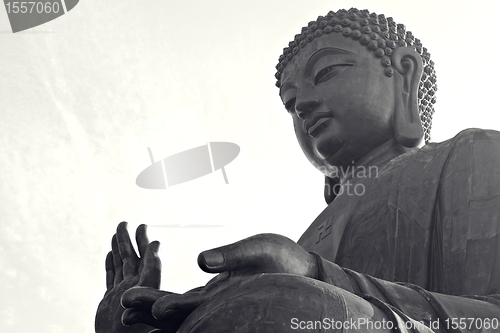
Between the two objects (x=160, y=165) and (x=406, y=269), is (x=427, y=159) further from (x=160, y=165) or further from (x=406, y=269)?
(x=160, y=165)

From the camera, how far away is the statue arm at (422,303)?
4348 millimetres

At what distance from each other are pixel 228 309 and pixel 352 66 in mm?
4011

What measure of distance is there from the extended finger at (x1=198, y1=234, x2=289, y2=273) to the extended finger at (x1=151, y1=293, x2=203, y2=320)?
150mm

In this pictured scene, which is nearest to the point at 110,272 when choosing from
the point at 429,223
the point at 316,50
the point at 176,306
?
the point at 176,306

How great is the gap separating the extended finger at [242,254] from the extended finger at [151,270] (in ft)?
2.66

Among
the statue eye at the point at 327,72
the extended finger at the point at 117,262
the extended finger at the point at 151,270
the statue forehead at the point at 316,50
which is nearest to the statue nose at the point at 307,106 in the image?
the statue eye at the point at 327,72

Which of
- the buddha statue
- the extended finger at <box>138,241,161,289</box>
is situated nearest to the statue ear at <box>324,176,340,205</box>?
the buddha statue

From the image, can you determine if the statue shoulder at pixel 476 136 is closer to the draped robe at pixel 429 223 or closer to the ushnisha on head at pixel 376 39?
the draped robe at pixel 429 223

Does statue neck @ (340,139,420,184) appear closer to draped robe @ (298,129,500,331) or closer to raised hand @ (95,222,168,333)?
draped robe @ (298,129,500,331)

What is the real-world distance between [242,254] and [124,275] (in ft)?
4.23

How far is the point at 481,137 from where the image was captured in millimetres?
6027

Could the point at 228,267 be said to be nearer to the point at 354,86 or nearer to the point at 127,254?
the point at 127,254

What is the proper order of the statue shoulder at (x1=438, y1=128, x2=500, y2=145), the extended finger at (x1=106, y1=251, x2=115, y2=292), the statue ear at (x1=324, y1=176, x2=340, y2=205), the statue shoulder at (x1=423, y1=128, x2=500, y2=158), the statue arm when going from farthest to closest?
the statue ear at (x1=324, y1=176, x2=340, y2=205), the statue shoulder at (x1=438, y1=128, x2=500, y2=145), the statue shoulder at (x1=423, y1=128, x2=500, y2=158), the extended finger at (x1=106, y1=251, x2=115, y2=292), the statue arm

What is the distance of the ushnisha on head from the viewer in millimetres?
7477
